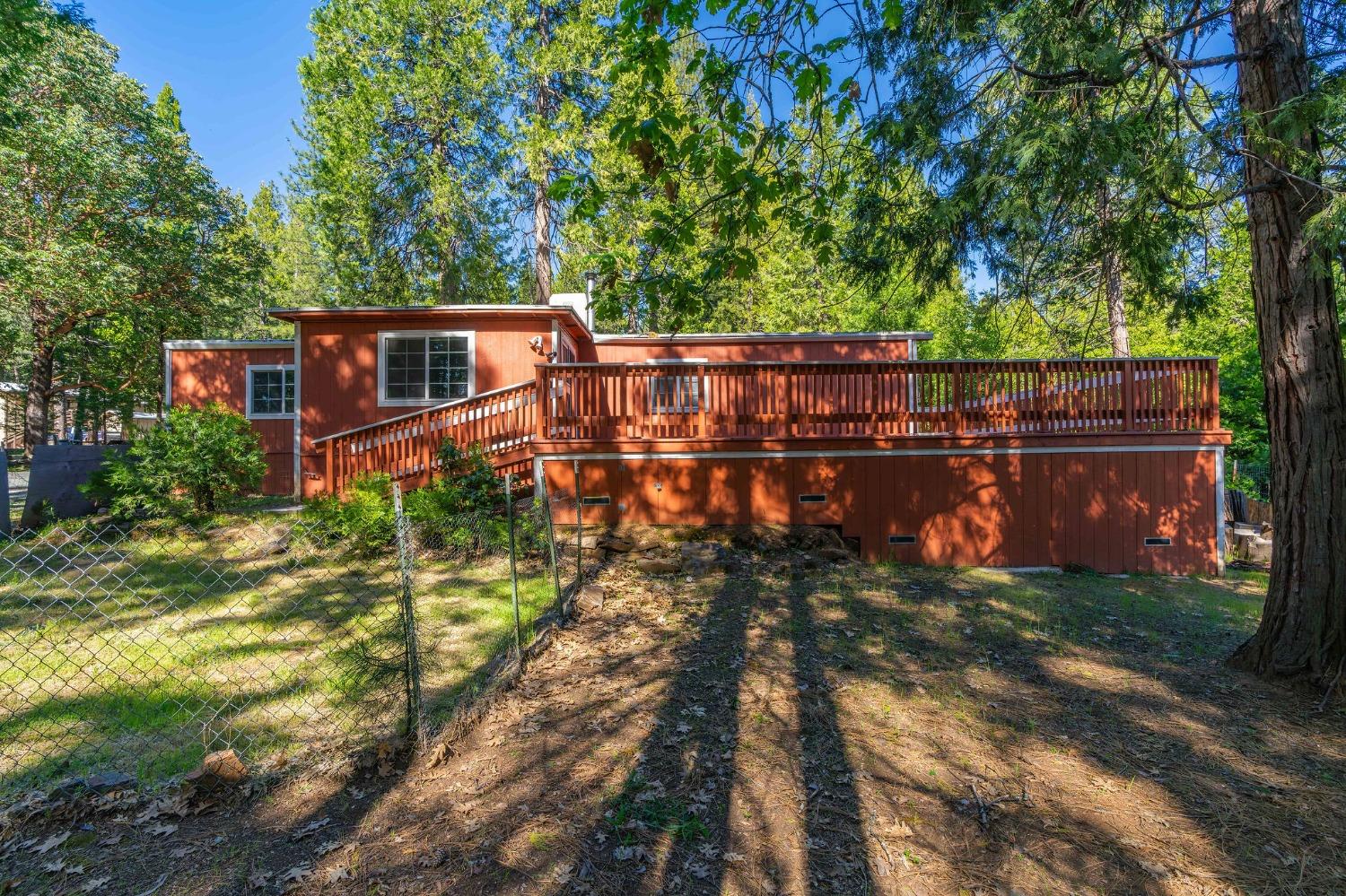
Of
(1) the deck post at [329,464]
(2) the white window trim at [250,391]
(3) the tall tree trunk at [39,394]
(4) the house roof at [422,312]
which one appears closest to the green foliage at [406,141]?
(2) the white window trim at [250,391]

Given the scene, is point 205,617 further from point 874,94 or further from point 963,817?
point 874,94

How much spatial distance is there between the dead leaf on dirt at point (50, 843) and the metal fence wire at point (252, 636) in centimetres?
46

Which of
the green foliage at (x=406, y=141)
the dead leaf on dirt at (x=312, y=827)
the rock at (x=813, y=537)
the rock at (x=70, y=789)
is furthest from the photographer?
Answer: the green foliage at (x=406, y=141)

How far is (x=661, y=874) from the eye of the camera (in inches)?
87.7

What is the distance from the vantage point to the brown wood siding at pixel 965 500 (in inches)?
311

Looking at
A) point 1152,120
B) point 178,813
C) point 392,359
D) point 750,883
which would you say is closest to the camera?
point 750,883

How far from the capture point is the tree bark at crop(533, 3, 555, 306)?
16766 mm

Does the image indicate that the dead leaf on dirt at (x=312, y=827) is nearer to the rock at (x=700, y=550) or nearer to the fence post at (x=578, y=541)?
the fence post at (x=578, y=541)

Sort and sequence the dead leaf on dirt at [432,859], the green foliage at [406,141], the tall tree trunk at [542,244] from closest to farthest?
the dead leaf on dirt at [432,859]
the green foliage at [406,141]
the tall tree trunk at [542,244]

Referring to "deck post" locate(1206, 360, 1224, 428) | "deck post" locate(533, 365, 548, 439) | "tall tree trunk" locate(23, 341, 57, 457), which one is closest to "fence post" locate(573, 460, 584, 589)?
"deck post" locate(533, 365, 548, 439)

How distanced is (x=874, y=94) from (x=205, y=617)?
22.8 feet

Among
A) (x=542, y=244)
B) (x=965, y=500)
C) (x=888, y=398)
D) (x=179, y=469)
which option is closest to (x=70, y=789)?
(x=179, y=469)

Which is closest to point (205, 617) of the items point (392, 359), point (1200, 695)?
point (392, 359)

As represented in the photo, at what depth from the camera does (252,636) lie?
15.6 ft
